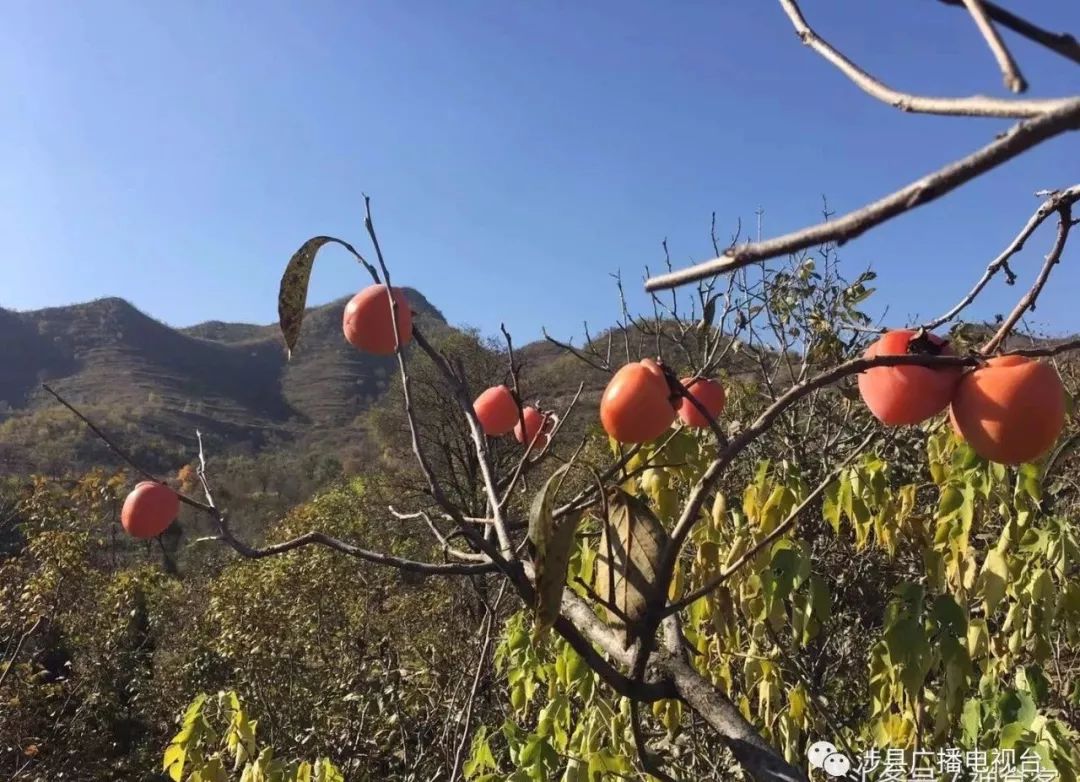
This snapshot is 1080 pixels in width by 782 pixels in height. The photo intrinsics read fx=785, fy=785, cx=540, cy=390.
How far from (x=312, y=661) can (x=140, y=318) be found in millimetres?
57268

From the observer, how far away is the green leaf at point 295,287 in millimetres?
1055

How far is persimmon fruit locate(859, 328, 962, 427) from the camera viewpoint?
0.83m

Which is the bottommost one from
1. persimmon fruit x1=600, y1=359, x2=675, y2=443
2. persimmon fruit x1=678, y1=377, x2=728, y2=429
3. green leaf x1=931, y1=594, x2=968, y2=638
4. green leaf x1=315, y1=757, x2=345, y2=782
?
green leaf x1=315, y1=757, x2=345, y2=782

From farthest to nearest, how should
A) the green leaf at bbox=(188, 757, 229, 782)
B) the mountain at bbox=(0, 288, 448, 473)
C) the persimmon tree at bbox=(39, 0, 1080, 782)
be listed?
the mountain at bbox=(0, 288, 448, 473)
the green leaf at bbox=(188, 757, 229, 782)
the persimmon tree at bbox=(39, 0, 1080, 782)

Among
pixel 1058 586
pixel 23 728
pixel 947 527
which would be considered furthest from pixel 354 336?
pixel 23 728

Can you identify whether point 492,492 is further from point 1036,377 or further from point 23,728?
point 23,728

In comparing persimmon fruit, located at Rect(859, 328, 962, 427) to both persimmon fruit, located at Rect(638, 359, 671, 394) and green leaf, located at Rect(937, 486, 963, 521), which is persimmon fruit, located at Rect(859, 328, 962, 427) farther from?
green leaf, located at Rect(937, 486, 963, 521)

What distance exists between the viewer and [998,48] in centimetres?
29

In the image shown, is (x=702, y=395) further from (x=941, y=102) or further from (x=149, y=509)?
(x=149, y=509)

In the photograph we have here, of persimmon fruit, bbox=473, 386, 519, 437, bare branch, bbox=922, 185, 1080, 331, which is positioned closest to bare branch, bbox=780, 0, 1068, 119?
bare branch, bbox=922, 185, 1080, 331

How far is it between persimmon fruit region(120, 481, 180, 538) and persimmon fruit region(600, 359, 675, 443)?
111 cm

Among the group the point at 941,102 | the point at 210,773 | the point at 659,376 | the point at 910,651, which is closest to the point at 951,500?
the point at 910,651

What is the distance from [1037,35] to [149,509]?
171 cm

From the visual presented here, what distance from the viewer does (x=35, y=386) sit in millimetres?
47312
